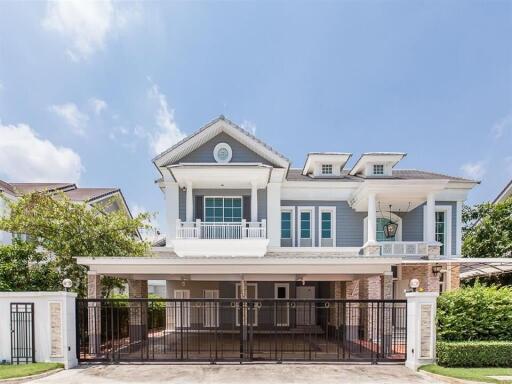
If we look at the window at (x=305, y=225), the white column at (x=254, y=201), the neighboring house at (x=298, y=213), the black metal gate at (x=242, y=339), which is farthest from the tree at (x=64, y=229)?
the window at (x=305, y=225)

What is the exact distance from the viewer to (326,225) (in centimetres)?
1747

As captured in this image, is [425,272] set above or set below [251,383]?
above

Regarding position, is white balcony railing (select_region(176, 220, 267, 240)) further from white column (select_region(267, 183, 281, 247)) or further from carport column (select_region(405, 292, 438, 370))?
carport column (select_region(405, 292, 438, 370))

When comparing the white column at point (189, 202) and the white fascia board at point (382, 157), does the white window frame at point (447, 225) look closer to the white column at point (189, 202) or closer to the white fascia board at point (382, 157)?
the white fascia board at point (382, 157)

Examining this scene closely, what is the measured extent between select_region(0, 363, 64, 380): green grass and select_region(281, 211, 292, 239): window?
34.9 feet

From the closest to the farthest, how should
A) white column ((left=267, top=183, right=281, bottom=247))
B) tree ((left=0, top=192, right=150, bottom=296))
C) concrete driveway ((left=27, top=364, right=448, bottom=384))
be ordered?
concrete driveway ((left=27, top=364, right=448, bottom=384)) < tree ((left=0, top=192, right=150, bottom=296)) < white column ((left=267, top=183, right=281, bottom=247))

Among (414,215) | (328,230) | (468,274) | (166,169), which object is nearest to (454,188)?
(414,215)

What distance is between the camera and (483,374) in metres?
8.20

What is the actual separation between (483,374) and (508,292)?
9.10 feet

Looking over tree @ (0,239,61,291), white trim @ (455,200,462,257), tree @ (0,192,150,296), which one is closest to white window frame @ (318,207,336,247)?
white trim @ (455,200,462,257)

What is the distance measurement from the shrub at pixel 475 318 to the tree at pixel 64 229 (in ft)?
34.8

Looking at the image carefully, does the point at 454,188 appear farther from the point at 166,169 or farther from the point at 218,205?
the point at 166,169

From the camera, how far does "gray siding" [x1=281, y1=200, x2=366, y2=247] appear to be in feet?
56.8

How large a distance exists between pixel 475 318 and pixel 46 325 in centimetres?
1138
